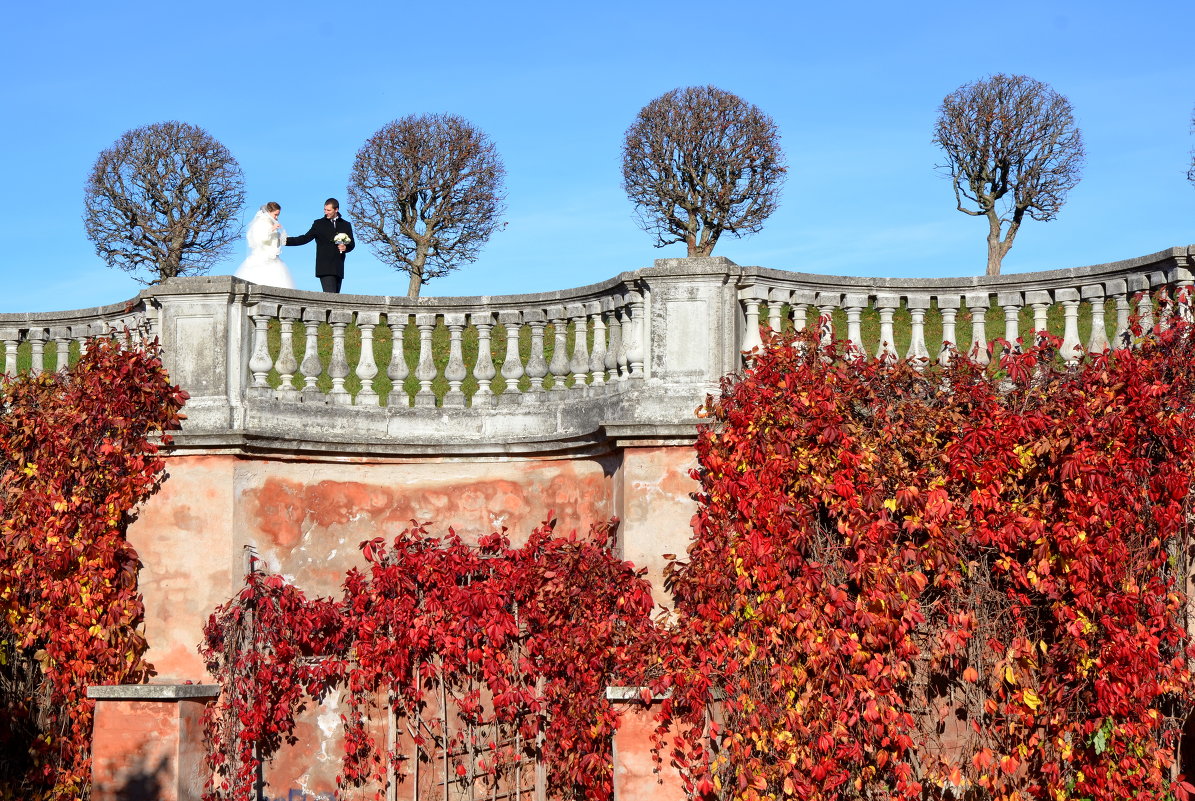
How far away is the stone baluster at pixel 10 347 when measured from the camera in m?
9.07

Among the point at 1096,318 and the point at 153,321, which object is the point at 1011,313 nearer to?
the point at 1096,318

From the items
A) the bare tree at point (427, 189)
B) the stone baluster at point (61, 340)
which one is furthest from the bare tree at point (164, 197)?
the stone baluster at point (61, 340)

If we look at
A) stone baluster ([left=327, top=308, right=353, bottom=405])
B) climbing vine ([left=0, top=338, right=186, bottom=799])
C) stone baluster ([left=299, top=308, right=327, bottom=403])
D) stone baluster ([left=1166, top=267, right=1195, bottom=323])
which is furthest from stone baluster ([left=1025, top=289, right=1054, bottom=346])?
climbing vine ([left=0, top=338, right=186, bottom=799])

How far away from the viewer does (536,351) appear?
8.69 metres

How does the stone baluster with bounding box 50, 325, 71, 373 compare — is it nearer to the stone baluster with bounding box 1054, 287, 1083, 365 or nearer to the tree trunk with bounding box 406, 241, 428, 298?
the stone baluster with bounding box 1054, 287, 1083, 365

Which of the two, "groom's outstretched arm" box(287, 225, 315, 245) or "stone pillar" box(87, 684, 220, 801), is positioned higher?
"groom's outstretched arm" box(287, 225, 315, 245)

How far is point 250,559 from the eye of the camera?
8297 mm

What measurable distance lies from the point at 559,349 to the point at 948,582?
9.77ft

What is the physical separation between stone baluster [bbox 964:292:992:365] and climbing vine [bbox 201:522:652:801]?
2325 millimetres

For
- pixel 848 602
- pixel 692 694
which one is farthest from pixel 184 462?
pixel 848 602

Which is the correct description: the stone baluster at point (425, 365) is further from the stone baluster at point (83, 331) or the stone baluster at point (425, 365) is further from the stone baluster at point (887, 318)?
the stone baluster at point (887, 318)

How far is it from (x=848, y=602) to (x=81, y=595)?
4.48 meters

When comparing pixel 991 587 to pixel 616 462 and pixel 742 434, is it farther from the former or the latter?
pixel 616 462

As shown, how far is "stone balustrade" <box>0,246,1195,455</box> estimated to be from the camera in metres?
7.83
